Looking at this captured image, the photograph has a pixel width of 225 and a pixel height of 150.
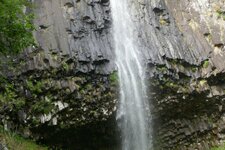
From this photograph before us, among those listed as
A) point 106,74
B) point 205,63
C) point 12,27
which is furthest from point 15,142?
point 205,63

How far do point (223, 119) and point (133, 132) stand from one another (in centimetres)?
464

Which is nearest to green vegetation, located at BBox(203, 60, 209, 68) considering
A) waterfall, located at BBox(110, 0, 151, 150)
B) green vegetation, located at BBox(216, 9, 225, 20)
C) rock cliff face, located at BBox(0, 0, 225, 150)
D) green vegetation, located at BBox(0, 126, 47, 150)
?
rock cliff face, located at BBox(0, 0, 225, 150)

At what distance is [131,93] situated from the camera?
51.2ft

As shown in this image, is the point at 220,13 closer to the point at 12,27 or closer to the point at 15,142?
the point at 15,142

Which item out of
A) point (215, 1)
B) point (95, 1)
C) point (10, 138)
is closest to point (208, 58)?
point (215, 1)

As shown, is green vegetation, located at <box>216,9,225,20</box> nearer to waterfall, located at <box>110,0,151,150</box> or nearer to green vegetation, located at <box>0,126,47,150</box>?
waterfall, located at <box>110,0,151,150</box>

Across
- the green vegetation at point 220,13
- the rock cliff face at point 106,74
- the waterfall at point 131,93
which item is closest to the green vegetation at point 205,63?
the rock cliff face at point 106,74

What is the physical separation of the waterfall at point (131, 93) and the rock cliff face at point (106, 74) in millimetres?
358

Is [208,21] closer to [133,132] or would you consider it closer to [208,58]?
[208,58]

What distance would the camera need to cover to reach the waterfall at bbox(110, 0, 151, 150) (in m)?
15.5

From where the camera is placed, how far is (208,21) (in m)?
18.1

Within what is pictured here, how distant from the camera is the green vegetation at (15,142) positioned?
1227cm

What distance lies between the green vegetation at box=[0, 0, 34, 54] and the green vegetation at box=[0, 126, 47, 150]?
9.99ft

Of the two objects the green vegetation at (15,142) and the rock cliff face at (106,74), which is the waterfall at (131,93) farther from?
the green vegetation at (15,142)
